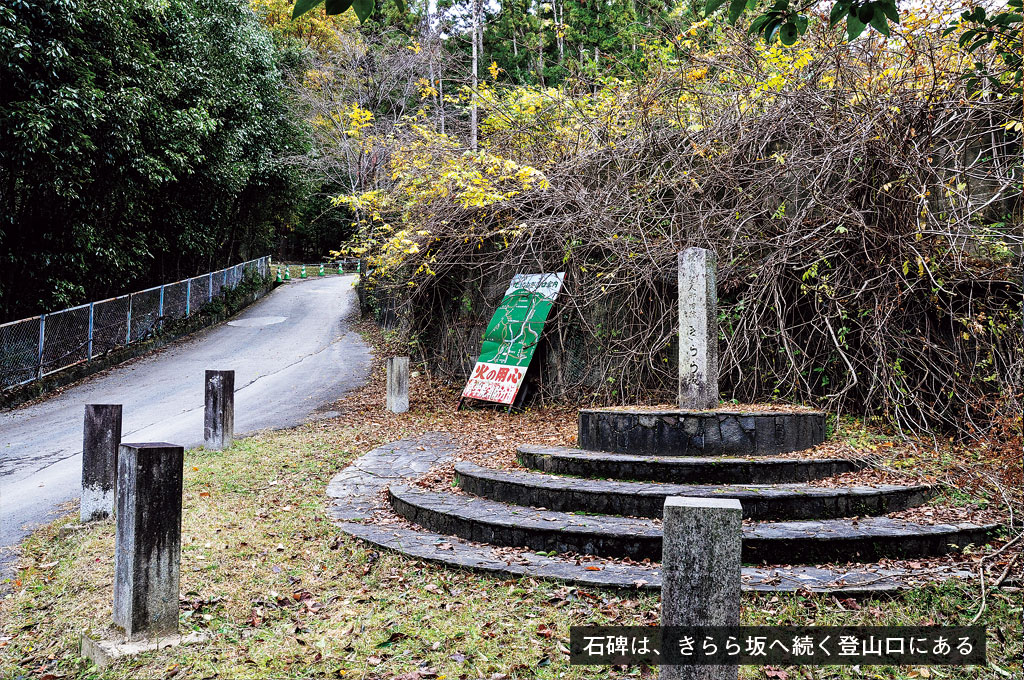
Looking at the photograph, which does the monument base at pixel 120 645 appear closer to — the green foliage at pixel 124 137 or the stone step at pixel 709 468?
the stone step at pixel 709 468

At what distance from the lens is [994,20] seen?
12.9 ft

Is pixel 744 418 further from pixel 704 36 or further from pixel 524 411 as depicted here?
pixel 704 36

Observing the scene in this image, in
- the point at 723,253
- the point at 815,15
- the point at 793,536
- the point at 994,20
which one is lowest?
the point at 793,536

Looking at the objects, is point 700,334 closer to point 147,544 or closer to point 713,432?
point 713,432

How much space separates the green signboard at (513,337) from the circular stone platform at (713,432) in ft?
13.1

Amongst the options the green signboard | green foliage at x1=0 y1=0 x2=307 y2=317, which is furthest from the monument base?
green foliage at x1=0 y1=0 x2=307 y2=317

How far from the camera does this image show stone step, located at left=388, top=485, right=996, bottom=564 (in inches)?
179

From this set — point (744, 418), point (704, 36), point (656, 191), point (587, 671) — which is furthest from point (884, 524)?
point (704, 36)

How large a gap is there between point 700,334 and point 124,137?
41.4 feet

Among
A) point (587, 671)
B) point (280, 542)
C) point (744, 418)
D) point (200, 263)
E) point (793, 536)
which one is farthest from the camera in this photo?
point (200, 263)

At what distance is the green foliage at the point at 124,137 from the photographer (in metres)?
12.3

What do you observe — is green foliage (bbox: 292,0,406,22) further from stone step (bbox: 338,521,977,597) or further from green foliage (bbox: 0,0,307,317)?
green foliage (bbox: 0,0,307,317)

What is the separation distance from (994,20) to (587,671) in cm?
422

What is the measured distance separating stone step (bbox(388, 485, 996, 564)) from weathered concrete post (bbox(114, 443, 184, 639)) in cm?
213
